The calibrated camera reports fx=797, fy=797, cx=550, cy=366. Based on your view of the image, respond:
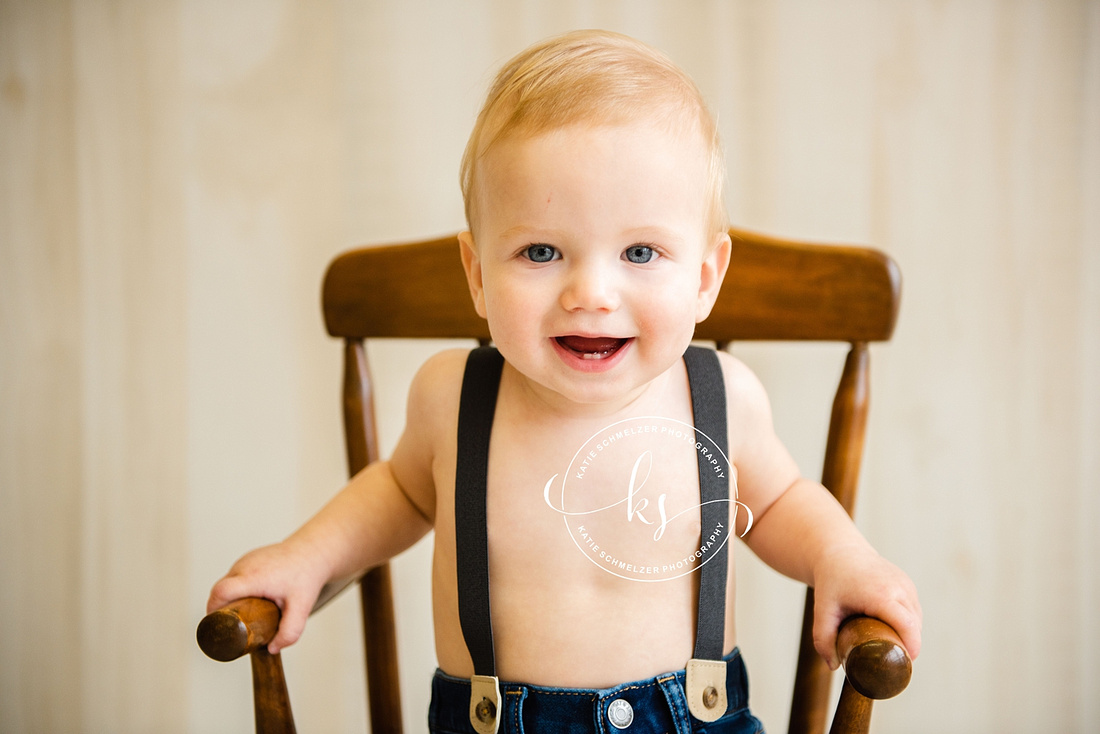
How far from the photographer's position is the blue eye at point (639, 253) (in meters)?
0.47

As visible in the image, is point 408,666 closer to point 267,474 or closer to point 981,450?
point 267,474

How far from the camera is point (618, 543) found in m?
0.51

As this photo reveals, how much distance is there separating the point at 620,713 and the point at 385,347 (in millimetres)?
607

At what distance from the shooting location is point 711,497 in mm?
509

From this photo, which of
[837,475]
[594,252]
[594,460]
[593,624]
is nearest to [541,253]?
[594,252]

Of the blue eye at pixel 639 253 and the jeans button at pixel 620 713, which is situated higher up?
the blue eye at pixel 639 253

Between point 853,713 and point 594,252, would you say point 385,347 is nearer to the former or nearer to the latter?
point 594,252

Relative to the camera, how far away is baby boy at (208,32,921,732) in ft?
1.52

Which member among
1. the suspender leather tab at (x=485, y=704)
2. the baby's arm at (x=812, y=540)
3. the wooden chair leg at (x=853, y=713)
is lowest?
the suspender leather tab at (x=485, y=704)

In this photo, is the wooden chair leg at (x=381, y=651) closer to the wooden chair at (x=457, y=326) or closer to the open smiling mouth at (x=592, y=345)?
the wooden chair at (x=457, y=326)

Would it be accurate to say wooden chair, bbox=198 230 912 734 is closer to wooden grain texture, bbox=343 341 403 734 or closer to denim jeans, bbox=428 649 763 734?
wooden grain texture, bbox=343 341 403 734

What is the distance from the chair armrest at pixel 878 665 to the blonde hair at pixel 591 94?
26 cm

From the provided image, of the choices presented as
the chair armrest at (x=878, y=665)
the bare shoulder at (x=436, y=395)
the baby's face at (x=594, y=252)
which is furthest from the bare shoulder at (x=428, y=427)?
the chair armrest at (x=878, y=665)

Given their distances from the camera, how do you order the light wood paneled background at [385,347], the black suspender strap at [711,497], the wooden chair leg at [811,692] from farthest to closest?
the light wood paneled background at [385,347] < the wooden chair leg at [811,692] < the black suspender strap at [711,497]
